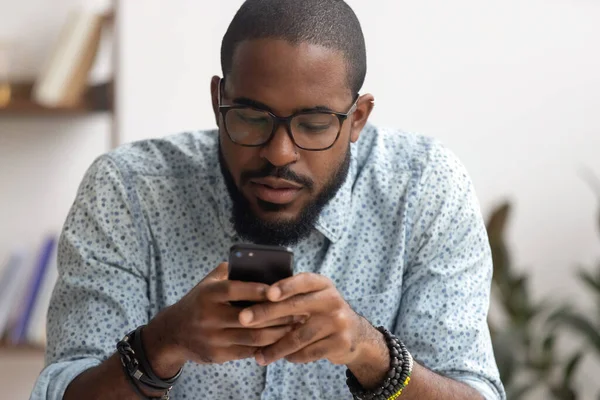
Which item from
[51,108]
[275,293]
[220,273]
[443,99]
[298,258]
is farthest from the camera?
[443,99]

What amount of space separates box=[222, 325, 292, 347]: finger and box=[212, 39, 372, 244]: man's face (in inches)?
11.9

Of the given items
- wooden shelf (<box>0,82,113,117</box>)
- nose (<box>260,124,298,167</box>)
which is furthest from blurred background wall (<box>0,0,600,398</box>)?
nose (<box>260,124,298,167</box>)

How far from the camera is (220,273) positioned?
4.25 feet

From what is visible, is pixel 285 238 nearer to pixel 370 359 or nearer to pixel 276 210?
pixel 276 210

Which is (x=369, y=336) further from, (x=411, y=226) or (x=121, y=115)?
(x=121, y=115)

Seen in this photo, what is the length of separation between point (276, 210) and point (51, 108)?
4.30ft

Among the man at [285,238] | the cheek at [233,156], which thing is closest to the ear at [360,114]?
the man at [285,238]

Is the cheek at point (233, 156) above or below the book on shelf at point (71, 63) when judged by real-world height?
above

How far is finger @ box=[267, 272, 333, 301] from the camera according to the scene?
118 centimetres

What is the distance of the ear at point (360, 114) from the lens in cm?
160

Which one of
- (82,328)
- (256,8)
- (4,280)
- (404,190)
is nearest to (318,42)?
(256,8)

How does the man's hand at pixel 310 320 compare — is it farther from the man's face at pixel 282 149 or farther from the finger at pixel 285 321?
the man's face at pixel 282 149

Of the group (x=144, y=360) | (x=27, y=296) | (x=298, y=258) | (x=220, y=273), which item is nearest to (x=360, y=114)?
(x=298, y=258)

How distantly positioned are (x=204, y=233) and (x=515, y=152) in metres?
1.51
